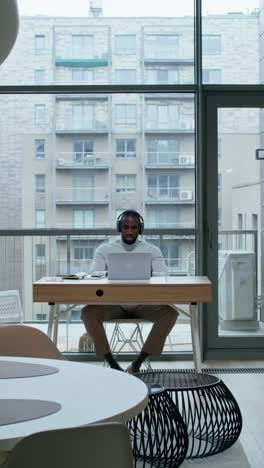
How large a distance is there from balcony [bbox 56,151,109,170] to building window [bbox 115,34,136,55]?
80 cm

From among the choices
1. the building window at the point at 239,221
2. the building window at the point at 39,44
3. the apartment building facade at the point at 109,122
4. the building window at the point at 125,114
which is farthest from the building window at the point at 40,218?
the building window at the point at 239,221

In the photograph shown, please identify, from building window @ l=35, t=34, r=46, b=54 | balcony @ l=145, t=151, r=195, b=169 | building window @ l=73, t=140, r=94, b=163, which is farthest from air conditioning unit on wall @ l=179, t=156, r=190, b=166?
building window @ l=35, t=34, r=46, b=54

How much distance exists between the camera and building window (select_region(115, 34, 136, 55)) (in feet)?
19.8

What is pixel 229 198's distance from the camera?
6082mm

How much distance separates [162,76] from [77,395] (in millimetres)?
4329

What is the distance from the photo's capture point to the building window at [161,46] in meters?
6.04

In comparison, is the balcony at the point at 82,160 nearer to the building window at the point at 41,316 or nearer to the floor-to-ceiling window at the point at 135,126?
the floor-to-ceiling window at the point at 135,126

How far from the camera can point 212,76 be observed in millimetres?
6062

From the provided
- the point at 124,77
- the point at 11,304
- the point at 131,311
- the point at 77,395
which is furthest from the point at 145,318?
the point at 77,395

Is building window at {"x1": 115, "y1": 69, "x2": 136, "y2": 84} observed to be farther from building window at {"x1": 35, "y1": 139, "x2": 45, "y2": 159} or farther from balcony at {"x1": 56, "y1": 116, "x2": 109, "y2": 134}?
building window at {"x1": 35, "y1": 139, "x2": 45, "y2": 159}

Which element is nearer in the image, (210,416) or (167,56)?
(210,416)

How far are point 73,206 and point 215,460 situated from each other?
9.69 feet

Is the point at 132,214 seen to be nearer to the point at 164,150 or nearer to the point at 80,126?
the point at 164,150

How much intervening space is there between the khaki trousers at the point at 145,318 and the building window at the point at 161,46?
6.57ft
